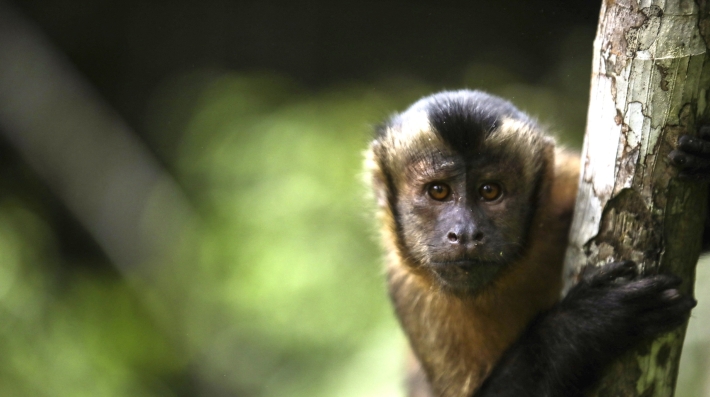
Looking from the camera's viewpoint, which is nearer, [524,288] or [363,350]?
[524,288]

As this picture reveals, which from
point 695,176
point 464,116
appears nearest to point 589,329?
point 695,176

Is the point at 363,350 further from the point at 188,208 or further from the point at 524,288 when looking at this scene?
the point at 524,288

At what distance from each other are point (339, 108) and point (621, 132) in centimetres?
522

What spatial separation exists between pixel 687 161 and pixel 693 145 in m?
0.05

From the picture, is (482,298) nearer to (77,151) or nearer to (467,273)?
(467,273)

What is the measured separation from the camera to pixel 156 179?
6.90m

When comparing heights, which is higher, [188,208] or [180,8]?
[180,8]

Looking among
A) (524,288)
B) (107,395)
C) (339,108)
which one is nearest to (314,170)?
(339,108)

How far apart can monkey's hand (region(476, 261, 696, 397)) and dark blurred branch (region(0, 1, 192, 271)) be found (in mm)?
4492

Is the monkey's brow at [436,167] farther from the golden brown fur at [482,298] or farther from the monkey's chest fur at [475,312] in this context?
the monkey's chest fur at [475,312]

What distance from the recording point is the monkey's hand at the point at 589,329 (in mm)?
2424

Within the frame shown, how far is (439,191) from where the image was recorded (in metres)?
3.26

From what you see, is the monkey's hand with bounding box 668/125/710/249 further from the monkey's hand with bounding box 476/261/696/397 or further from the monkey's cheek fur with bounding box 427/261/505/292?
the monkey's cheek fur with bounding box 427/261/505/292

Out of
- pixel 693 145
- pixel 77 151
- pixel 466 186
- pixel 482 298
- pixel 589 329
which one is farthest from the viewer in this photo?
pixel 77 151
